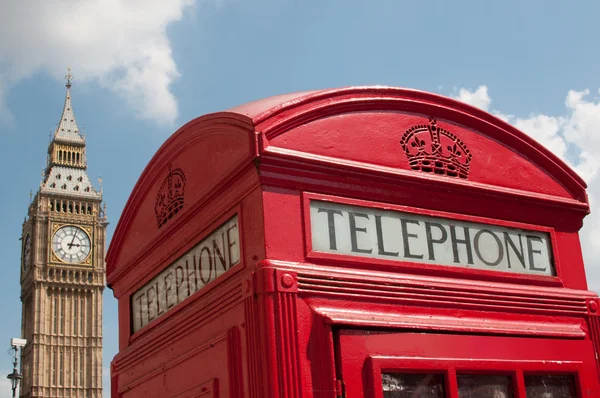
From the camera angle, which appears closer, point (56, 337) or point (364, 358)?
point (364, 358)

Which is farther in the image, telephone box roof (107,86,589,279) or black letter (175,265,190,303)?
black letter (175,265,190,303)

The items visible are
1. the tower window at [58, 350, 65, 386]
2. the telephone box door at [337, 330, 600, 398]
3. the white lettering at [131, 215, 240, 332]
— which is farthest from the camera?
the tower window at [58, 350, 65, 386]

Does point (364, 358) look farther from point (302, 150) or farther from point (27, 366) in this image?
point (27, 366)

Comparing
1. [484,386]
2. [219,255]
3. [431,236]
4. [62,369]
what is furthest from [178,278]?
[62,369]

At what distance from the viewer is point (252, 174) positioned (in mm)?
3863

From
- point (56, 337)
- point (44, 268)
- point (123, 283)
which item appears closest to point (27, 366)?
point (56, 337)

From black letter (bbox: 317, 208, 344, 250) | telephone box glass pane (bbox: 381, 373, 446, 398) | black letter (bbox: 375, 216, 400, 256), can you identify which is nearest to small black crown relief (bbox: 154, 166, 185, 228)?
black letter (bbox: 317, 208, 344, 250)

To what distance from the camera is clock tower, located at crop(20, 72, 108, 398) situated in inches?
2781

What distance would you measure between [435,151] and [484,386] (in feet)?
4.11

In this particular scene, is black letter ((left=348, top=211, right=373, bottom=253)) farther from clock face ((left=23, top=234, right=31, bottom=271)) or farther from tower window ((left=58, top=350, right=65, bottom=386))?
clock face ((left=23, top=234, right=31, bottom=271))

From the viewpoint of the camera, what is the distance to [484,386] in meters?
4.00

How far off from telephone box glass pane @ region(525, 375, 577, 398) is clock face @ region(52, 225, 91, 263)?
235ft

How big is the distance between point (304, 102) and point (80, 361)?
234ft

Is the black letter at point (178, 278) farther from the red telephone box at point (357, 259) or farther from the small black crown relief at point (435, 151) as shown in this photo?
the small black crown relief at point (435, 151)
